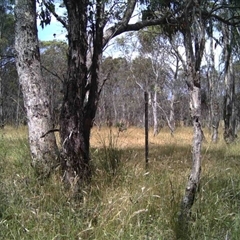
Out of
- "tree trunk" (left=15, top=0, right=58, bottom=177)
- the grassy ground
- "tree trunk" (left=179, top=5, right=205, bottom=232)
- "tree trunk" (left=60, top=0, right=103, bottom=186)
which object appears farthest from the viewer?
"tree trunk" (left=15, top=0, right=58, bottom=177)

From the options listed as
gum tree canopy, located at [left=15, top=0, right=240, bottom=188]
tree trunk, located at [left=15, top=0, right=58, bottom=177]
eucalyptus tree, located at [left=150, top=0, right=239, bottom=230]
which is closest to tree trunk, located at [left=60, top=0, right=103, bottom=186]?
gum tree canopy, located at [left=15, top=0, right=240, bottom=188]

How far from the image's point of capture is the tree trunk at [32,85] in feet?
16.8

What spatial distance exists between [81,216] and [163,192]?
36.4 inches

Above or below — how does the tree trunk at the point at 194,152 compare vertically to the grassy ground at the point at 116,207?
above

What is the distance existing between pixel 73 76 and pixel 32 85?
41.4 inches

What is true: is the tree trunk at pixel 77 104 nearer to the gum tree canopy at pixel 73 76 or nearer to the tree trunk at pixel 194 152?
the gum tree canopy at pixel 73 76

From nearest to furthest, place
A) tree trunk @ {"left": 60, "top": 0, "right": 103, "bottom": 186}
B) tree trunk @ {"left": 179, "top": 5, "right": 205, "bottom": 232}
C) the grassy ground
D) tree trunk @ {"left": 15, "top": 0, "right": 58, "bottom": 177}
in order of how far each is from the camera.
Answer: the grassy ground
tree trunk @ {"left": 179, "top": 5, "right": 205, "bottom": 232}
tree trunk @ {"left": 60, "top": 0, "right": 103, "bottom": 186}
tree trunk @ {"left": 15, "top": 0, "right": 58, "bottom": 177}

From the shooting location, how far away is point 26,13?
5.31m

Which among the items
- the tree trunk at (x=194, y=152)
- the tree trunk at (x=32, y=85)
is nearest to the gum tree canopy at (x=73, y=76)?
the tree trunk at (x=32, y=85)

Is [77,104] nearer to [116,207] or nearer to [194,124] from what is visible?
[116,207]

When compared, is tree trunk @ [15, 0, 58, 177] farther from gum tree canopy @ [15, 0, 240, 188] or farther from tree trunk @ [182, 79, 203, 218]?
tree trunk @ [182, 79, 203, 218]

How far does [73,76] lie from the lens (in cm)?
441

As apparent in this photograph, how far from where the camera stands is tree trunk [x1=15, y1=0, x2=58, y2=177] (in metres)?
5.12

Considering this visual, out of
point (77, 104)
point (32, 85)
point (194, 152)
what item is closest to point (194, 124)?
point (194, 152)
